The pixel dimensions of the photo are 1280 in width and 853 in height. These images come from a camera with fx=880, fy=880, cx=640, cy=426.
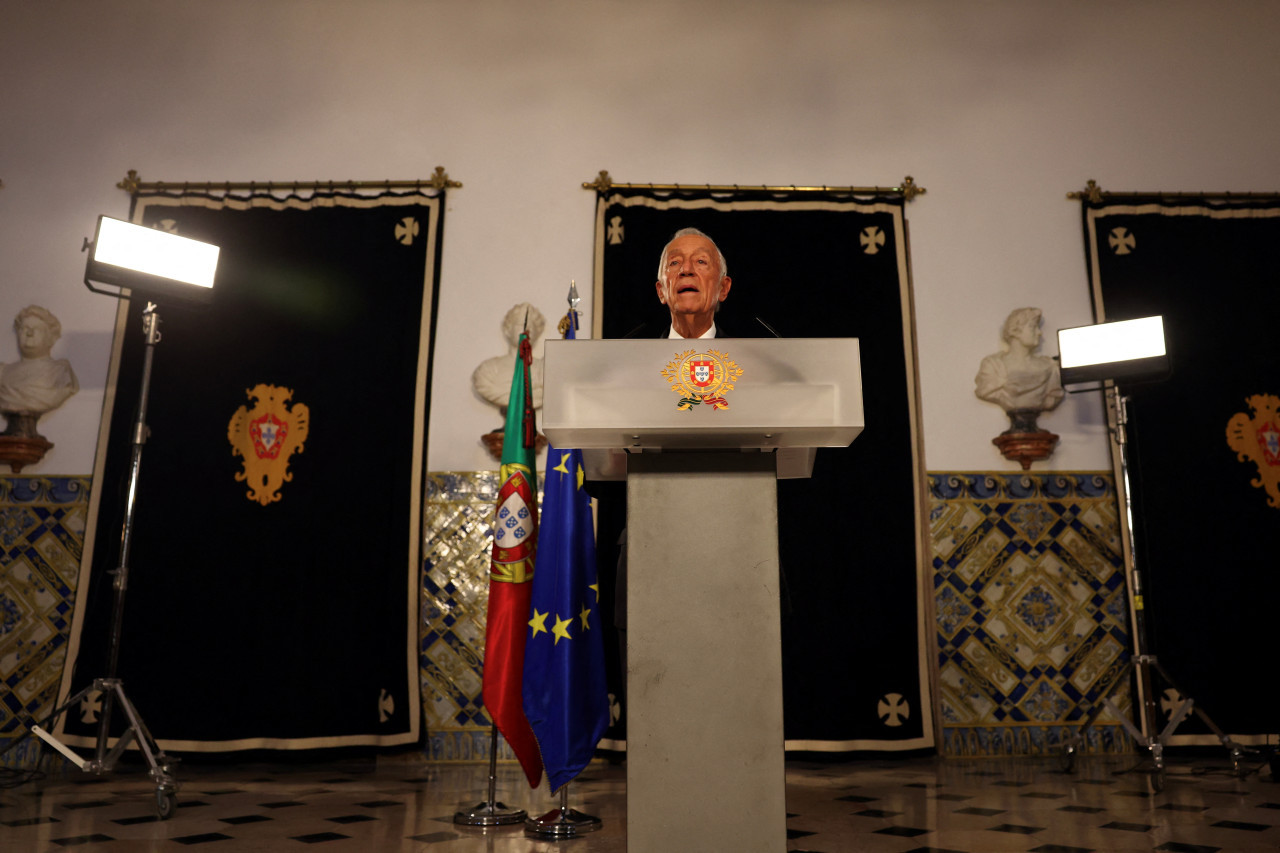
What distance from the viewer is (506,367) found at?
4570 millimetres

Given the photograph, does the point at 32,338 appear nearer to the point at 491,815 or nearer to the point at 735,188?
the point at 491,815

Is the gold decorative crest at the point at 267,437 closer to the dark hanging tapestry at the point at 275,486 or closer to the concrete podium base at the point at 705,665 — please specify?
the dark hanging tapestry at the point at 275,486

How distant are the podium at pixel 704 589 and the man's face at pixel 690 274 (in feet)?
2.40

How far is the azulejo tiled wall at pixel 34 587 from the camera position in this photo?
4262 mm

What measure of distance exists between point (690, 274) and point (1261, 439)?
4.00 m

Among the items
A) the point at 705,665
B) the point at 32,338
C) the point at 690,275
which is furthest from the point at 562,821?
the point at 32,338

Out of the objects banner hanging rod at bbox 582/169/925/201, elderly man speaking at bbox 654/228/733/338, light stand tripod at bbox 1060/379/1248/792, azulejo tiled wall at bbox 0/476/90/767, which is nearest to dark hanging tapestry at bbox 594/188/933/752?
banner hanging rod at bbox 582/169/925/201

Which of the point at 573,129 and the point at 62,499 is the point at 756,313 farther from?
the point at 62,499

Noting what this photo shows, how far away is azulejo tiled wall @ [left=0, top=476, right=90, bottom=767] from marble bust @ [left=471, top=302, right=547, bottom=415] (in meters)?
2.06

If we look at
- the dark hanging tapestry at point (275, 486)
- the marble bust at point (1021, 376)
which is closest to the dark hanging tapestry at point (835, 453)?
the marble bust at point (1021, 376)

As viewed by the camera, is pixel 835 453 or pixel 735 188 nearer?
pixel 835 453

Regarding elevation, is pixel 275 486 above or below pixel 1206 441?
below

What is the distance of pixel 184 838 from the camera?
8.71ft

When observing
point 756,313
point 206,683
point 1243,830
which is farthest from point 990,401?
point 206,683
